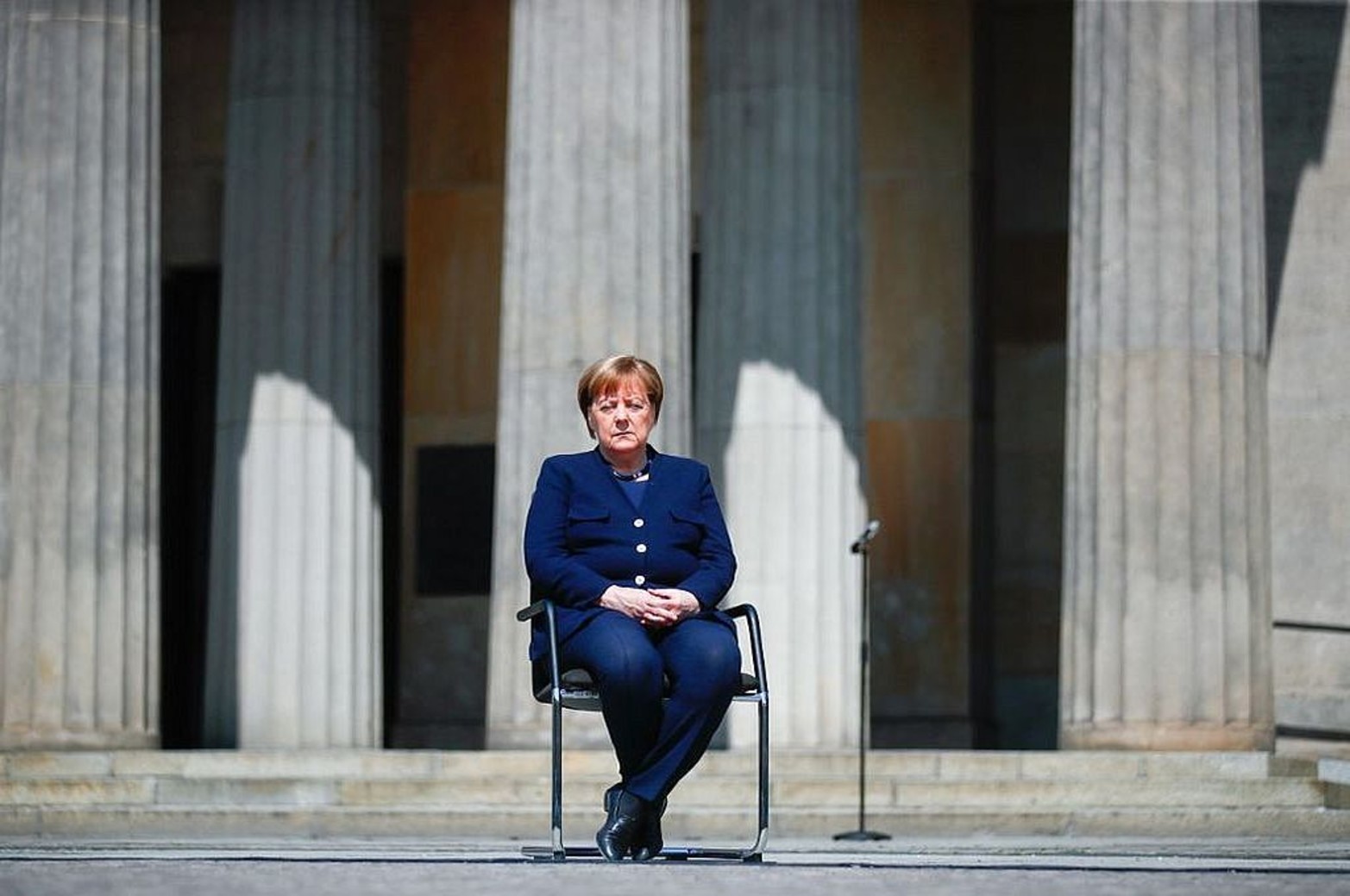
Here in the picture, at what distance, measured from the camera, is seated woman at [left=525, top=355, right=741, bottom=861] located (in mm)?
14648

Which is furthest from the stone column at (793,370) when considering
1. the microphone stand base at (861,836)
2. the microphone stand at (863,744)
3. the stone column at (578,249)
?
the microphone stand base at (861,836)

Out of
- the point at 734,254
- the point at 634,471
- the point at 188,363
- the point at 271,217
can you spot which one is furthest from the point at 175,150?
the point at 634,471

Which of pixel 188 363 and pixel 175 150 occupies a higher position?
pixel 175 150

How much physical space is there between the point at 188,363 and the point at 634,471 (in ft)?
79.2

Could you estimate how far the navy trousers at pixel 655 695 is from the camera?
1462 centimetres

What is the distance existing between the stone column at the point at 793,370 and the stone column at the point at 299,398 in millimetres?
3674

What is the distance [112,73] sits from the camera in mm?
30594

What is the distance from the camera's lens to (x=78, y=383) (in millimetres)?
30234

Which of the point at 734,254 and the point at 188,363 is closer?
the point at 734,254

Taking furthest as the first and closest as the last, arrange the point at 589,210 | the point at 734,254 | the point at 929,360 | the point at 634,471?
the point at 929,360 < the point at 734,254 < the point at 589,210 < the point at 634,471

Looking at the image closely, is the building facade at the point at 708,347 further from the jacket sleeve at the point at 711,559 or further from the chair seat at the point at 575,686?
the chair seat at the point at 575,686

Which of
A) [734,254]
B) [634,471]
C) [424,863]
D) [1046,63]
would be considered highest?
[1046,63]

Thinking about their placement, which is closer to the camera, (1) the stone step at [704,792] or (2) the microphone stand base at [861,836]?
(2) the microphone stand base at [861,836]

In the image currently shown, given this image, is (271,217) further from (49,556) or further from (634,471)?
(634,471)
